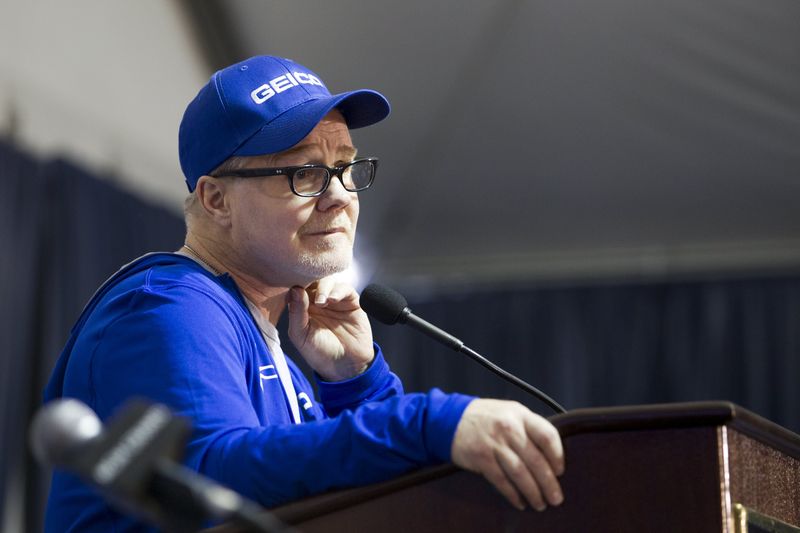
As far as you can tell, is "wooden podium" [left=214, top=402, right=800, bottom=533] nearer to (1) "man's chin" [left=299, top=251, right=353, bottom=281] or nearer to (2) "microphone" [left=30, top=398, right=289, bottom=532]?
(2) "microphone" [left=30, top=398, right=289, bottom=532]

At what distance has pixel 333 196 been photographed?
182 cm

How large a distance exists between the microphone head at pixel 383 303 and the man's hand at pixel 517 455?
0.63 metres

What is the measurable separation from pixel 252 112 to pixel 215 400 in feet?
2.11

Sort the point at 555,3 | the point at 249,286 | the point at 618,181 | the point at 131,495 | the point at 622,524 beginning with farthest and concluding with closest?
the point at 618,181 → the point at 555,3 → the point at 249,286 → the point at 622,524 → the point at 131,495

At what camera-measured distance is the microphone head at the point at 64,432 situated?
0.72m

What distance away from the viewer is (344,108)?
1.94 metres

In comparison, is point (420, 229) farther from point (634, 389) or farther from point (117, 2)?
point (117, 2)

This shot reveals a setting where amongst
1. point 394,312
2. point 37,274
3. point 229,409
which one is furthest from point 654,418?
point 37,274

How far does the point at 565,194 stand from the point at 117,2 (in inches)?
83.9

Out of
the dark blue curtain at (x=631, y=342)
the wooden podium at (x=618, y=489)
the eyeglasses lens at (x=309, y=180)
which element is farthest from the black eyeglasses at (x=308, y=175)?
the dark blue curtain at (x=631, y=342)

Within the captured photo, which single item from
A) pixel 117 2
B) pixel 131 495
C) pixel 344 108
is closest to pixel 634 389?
pixel 117 2

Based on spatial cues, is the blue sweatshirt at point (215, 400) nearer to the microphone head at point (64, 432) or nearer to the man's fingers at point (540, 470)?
the man's fingers at point (540, 470)

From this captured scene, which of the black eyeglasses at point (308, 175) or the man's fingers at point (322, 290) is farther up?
the black eyeglasses at point (308, 175)

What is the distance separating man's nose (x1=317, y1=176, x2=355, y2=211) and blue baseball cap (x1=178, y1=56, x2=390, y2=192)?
0.39ft
